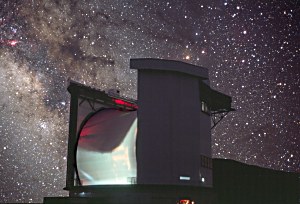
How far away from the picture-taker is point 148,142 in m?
29.9

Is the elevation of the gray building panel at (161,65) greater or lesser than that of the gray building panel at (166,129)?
greater

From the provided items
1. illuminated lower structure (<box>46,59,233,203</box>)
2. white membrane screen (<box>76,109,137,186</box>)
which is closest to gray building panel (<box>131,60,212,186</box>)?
illuminated lower structure (<box>46,59,233,203</box>)

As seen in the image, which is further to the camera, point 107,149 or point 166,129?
point 107,149

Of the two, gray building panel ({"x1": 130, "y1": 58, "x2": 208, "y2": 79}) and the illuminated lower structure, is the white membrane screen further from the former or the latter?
gray building panel ({"x1": 130, "y1": 58, "x2": 208, "y2": 79})

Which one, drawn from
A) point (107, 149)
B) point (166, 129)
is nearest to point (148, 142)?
point (166, 129)

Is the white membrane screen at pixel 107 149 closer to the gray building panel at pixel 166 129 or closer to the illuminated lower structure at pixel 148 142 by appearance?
the illuminated lower structure at pixel 148 142

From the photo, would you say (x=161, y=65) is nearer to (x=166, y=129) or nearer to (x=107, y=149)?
(x=166, y=129)

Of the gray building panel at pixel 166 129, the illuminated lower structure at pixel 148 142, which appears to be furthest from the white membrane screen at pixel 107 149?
the gray building panel at pixel 166 129

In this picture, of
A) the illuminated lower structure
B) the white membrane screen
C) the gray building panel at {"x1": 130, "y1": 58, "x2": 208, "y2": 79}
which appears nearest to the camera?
the illuminated lower structure

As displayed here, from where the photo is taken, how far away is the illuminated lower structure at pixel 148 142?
96.7 ft


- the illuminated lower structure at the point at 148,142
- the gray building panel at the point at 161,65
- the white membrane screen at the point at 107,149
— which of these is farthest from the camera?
the white membrane screen at the point at 107,149

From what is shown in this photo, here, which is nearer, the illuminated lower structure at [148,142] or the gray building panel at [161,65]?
the illuminated lower structure at [148,142]

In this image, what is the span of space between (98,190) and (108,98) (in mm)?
8593

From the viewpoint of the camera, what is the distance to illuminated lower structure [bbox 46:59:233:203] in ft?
96.7
